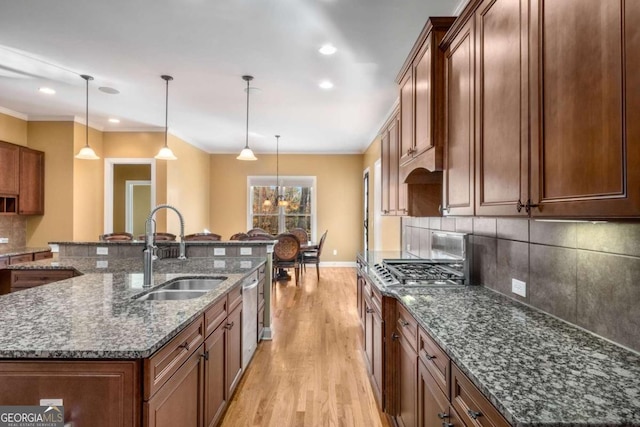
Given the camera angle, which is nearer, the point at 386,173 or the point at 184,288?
the point at 184,288

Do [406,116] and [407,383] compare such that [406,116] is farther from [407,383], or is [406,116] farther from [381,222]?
[381,222]

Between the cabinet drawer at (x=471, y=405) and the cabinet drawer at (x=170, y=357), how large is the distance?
1.06 metres

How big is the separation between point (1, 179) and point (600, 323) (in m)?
6.28

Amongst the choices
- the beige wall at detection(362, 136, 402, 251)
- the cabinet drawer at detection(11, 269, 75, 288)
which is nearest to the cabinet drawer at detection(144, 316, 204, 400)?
the cabinet drawer at detection(11, 269, 75, 288)

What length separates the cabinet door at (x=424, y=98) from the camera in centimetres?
194

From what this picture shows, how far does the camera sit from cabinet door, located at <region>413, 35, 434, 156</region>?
1941 mm

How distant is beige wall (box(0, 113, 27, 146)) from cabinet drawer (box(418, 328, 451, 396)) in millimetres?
6199

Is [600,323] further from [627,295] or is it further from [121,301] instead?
[121,301]

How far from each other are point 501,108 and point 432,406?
1242mm

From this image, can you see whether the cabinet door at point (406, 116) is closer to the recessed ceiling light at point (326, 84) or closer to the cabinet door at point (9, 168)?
the recessed ceiling light at point (326, 84)

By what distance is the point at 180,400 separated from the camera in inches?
56.3

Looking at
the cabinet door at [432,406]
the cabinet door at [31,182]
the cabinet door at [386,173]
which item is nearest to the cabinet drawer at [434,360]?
the cabinet door at [432,406]

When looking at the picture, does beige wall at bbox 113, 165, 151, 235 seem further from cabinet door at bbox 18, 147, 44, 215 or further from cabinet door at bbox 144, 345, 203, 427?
cabinet door at bbox 144, 345, 203, 427

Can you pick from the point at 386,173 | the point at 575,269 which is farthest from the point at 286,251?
the point at 575,269
